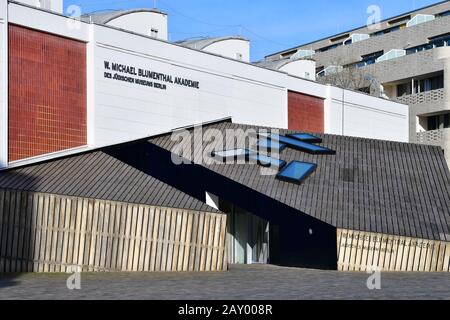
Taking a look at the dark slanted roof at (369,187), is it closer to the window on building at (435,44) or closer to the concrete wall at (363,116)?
the concrete wall at (363,116)

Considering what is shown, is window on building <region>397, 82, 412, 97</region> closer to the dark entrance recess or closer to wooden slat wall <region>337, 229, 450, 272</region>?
the dark entrance recess

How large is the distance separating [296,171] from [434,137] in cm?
2523

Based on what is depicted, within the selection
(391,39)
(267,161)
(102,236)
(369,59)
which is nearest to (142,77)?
(267,161)

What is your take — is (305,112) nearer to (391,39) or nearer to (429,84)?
(429,84)

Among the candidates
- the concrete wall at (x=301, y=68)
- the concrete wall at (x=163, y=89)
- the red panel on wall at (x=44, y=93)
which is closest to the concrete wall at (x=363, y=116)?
the concrete wall at (x=163, y=89)

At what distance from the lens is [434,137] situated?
52.8 m

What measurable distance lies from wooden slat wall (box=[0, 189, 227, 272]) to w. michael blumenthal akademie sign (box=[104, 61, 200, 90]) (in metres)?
7.81

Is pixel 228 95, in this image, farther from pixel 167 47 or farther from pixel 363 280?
pixel 363 280

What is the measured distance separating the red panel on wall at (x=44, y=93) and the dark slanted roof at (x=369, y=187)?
364 cm

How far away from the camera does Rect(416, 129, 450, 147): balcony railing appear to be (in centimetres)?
5206
